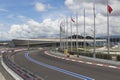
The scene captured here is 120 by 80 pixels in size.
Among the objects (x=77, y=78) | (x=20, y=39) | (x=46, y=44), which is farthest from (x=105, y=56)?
(x=46, y=44)

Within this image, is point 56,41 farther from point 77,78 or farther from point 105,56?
point 77,78

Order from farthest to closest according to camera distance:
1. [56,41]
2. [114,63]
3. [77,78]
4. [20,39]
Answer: [56,41]
[20,39]
[114,63]
[77,78]

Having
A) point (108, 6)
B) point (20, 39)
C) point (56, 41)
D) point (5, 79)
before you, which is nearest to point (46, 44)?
point (56, 41)

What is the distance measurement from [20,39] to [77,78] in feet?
501

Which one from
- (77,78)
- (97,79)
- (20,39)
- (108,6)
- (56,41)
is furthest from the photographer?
(56,41)

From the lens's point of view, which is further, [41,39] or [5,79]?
[41,39]

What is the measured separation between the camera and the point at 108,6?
145 ft

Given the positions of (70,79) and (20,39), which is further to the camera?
(20,39)

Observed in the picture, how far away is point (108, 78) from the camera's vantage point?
1950 centimetres

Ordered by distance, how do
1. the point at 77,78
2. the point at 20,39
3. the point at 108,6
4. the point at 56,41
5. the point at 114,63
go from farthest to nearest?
1. the point at 56,41
2. the point at 20,39
3. the point at 108,6
4. the point at 114,63
5. the point at 77,78

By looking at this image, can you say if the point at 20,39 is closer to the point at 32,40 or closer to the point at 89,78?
the point at 32,40

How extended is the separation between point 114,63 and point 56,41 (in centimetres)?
15189

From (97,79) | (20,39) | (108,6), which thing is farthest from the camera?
(20,39)

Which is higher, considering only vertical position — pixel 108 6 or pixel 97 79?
pixel 108 6
